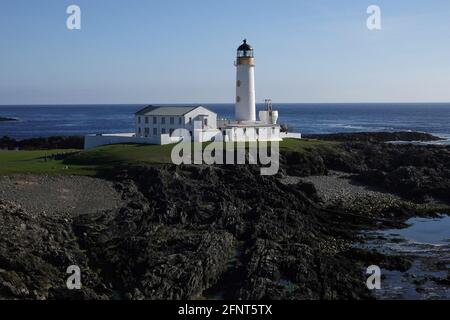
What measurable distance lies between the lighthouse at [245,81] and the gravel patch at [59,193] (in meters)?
21.7

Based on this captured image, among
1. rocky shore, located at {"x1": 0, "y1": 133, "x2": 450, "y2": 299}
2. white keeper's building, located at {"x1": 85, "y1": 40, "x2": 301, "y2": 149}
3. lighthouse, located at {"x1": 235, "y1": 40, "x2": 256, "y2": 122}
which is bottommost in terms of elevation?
rocky shore, located at {"x1": 0, "y1": 133, "x2": 450, "y2": 299}

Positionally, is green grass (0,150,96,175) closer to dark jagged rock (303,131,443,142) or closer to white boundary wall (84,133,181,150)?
white boundary wall (84,133,181,150)

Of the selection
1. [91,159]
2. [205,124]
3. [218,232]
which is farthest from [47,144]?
[218,232]

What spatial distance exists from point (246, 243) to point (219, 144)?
69.1 feet

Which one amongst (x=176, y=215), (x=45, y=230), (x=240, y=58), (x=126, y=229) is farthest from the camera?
(x=240, y=58)

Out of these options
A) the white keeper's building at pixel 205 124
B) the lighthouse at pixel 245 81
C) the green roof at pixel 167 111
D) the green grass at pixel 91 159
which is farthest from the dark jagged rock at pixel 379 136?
the green roof at pixel 167 111

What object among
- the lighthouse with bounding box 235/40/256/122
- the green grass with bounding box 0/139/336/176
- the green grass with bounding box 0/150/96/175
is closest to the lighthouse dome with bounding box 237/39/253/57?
the lighthouse with bounding box 235/40/256/122

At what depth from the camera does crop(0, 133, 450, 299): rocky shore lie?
80.9 feet

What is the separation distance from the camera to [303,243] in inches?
1203

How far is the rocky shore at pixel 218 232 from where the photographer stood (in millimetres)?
24656

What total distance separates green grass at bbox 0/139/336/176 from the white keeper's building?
2.63 meters

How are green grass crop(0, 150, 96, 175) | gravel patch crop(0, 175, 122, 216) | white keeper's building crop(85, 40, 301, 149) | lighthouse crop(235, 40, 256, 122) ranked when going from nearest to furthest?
gravel patch crop(0, 175, 122, 216) → green grass crop(0, 150, 96, 175) → white keeper's building crop(85, 40, 301, 149) → lighthouse crop(235, 40, 256, 122)
